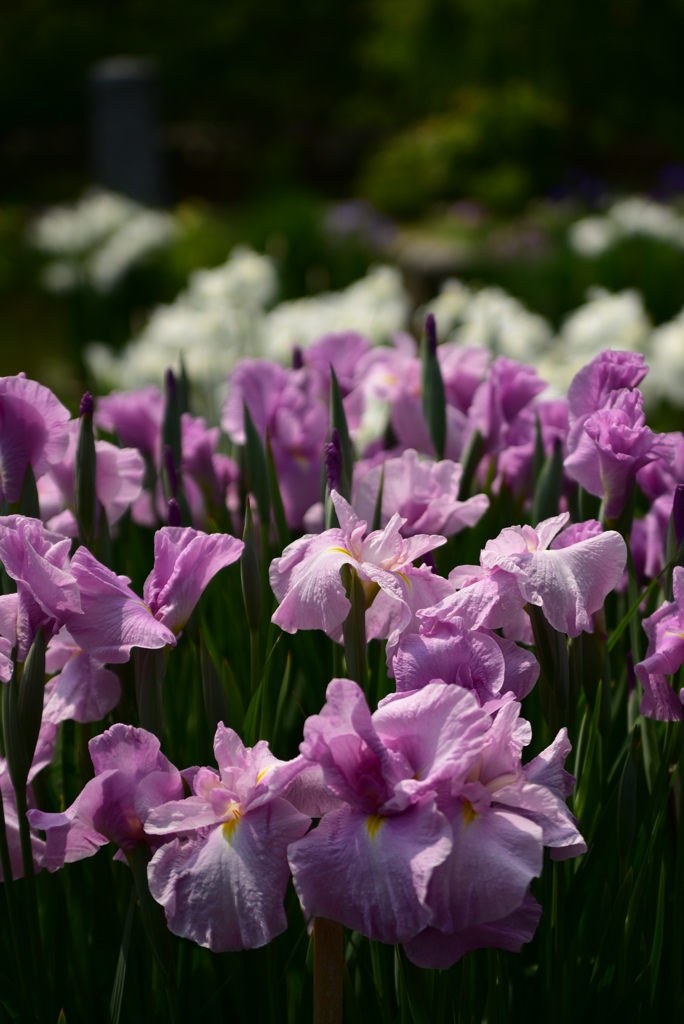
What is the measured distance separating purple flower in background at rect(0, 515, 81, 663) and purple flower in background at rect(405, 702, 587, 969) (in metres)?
0.36

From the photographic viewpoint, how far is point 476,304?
3049 mm

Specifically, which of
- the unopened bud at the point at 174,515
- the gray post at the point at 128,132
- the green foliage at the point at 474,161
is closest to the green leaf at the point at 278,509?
the unopened bud at the point at 174,515

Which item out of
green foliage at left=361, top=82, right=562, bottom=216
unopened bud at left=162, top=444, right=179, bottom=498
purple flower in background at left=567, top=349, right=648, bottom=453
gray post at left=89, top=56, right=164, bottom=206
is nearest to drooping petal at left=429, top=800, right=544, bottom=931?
purple flower in background at left=567, top=349, right=648, bottom=453

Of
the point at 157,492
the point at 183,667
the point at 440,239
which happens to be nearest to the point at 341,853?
the point at 183,667

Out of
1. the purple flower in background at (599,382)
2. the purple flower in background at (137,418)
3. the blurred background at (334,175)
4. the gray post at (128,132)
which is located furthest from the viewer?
the gray post at (128,132)

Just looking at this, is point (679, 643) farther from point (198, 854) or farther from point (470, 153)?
point (470, 153)

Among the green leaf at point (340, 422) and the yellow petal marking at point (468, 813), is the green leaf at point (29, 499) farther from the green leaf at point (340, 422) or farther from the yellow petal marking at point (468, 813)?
the yellow petal marking at point (468, 813)

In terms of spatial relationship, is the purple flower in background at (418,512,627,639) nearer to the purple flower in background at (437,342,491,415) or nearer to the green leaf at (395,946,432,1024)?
the green leaf at (395,946,432,1024)

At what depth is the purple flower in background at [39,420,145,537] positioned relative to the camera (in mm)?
1150

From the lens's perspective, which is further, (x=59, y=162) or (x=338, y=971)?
(x=59, y=162)

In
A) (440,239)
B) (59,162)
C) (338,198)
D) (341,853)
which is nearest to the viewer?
(341,853)

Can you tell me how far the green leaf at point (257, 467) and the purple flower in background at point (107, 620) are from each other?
45 centimetres

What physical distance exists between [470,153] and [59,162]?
33.8 ft

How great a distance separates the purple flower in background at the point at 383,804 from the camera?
2.13 feet
